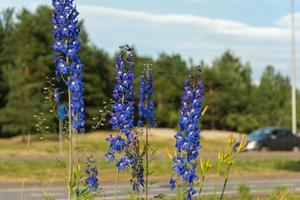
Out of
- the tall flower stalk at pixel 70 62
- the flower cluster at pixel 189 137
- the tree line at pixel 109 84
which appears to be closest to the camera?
the tall flower stalk at pixel 70 62

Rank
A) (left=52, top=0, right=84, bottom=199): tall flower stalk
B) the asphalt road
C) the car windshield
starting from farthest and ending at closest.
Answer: the car windshield < the asphalt road < (left=52, top=0, right=84, bottom=199): tall flower stalk

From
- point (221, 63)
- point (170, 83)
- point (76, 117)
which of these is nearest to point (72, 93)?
point (76, 117)

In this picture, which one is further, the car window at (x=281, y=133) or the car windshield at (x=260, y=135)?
the car window at (x=281, y=133)

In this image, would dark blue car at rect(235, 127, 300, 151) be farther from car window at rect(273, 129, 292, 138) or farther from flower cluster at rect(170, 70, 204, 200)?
flower cluster at rect(170, 70, 204, 200)

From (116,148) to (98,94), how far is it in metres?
50.3

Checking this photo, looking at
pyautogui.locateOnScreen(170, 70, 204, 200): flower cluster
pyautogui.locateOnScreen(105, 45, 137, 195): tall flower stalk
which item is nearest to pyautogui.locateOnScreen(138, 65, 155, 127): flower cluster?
pyautogui.locateOnScreen(105, 45, 137, 195): tall flower stalk

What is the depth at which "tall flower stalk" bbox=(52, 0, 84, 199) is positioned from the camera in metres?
5.31

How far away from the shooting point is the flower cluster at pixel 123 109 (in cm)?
581

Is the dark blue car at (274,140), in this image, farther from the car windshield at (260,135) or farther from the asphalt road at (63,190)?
the asphalt road at (63,190)

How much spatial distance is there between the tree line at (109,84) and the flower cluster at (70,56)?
36342 millimetres

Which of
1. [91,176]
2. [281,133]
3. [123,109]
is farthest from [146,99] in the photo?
[281,133]

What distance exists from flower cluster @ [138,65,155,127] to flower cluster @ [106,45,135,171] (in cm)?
53

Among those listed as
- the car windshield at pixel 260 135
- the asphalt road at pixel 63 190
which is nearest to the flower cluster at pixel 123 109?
the asphalt road at pixel 63 190

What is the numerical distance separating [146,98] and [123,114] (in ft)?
2.47
